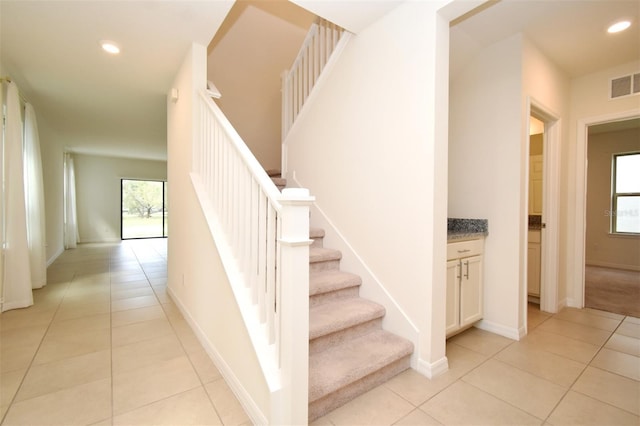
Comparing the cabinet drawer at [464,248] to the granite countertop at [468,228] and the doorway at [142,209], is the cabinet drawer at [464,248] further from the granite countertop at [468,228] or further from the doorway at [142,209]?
the doorway at [142,209]

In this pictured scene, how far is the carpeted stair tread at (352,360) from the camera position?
5.08 ft

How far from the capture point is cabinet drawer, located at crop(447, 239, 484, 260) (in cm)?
226

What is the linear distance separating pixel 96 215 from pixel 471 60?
9.95 meters

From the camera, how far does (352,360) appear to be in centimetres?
175

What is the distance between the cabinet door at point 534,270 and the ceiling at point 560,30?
6.39ft

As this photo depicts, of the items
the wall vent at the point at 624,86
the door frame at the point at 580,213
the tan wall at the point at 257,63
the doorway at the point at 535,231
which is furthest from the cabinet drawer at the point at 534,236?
the tan wall at the point at 257,63

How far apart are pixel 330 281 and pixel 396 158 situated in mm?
1054

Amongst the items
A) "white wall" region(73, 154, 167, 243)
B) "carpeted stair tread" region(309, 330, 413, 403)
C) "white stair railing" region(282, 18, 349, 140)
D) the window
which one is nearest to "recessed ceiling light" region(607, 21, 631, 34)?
"white stair railing" region(282, 18, 349, 140)

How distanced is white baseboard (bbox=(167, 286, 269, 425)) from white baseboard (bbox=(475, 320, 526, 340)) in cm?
212

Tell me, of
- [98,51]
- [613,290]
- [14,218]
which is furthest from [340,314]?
[613,290]

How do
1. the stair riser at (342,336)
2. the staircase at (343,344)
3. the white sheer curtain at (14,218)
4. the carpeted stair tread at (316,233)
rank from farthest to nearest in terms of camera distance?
the white sheer curtain at (14,218), the carpeted stair tread at (316,233), the stair riser at (342,336), the staircase at (343,344)

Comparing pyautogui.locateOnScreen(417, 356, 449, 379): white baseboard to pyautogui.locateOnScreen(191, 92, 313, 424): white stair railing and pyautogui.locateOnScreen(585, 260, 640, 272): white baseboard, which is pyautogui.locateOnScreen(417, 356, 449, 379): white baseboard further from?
pyautogui.locateOnScreen(585, 260, 640, 272): white baseboard

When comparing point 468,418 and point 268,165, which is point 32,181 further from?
point 468,418

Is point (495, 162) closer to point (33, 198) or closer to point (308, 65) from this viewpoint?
point (308, 65)
